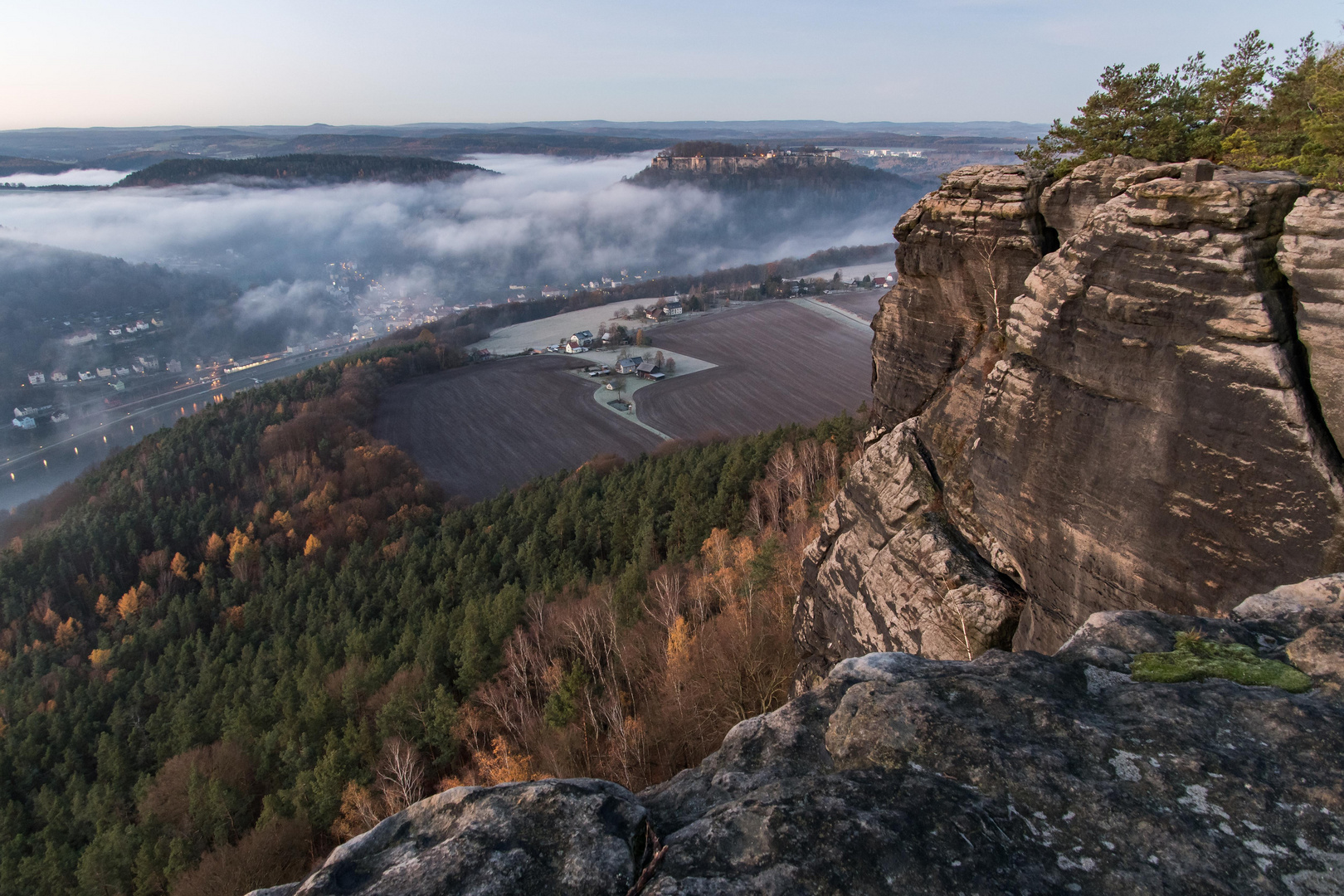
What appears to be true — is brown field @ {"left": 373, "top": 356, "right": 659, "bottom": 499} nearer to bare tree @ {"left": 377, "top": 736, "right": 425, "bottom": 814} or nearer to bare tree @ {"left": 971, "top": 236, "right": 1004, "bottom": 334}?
bare tree @ {"left": 377, "top": 736, "right": 425, "bottom": 814}

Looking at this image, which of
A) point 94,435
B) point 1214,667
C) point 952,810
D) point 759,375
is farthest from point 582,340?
point 952,810

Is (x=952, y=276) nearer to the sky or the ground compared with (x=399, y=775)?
nearer to the sky

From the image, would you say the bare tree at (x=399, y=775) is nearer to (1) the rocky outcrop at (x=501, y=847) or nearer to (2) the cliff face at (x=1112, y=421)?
(2) the cliff face at (x=1112, y=421)

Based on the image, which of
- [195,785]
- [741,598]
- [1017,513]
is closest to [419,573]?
[195,785]

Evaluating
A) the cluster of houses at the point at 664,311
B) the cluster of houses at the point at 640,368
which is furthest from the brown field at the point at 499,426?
the cluster of houses at the point at 664,311

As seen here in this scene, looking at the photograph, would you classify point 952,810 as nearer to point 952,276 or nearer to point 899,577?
point 899,577

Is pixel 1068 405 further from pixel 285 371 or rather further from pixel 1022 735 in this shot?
pixel 285 371

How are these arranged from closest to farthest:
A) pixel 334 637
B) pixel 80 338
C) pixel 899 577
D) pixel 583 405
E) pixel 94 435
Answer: pixel 899 577
pixel 334 637
pixel 583 405
pixel 94 435
pixel 80 338

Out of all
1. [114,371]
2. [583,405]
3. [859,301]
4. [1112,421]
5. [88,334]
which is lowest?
[114,371]
